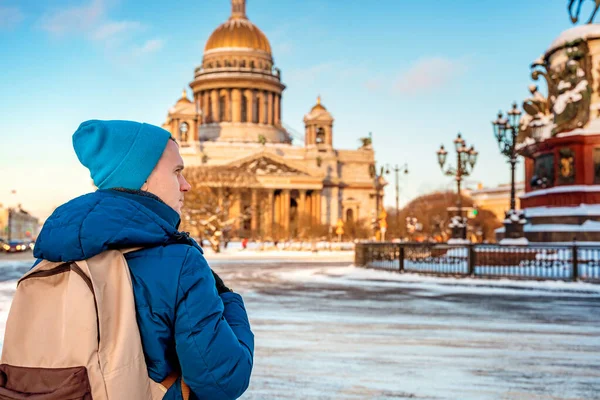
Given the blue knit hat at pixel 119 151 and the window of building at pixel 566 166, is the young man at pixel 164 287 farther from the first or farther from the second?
the window of building at pixel 566 166

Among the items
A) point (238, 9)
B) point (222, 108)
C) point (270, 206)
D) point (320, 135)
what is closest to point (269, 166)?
point (270, 206)

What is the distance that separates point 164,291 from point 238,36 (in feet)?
396

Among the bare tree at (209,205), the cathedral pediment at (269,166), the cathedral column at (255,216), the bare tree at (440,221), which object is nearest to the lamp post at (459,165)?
the bare tree at (209,205)

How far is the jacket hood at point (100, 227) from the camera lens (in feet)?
7.78

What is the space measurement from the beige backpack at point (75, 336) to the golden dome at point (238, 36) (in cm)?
11974

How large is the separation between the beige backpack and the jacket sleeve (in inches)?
5.4

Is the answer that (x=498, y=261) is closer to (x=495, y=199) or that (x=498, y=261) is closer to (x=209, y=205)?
(x=209, y=205)

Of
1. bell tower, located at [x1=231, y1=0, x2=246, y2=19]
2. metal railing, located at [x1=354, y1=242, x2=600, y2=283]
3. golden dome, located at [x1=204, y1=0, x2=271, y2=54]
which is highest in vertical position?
bell tower, located at [x1=231, y1=0, x2=246, y2=19]

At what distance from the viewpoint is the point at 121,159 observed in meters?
2.68

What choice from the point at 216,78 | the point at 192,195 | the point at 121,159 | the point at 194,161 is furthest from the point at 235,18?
the point at 121,159

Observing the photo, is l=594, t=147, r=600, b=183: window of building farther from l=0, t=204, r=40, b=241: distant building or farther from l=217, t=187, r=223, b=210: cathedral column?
l=0, t=204, r=40, b=241: distant building

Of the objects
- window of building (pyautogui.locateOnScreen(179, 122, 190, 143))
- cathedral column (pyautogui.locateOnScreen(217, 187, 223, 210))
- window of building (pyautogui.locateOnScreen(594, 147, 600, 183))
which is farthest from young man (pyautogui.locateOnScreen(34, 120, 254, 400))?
window of building (pyautogui.locateOnScreen(179, 122, 190, 143))

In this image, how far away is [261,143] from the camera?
109m

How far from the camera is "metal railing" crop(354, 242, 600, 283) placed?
20328 millimetres
